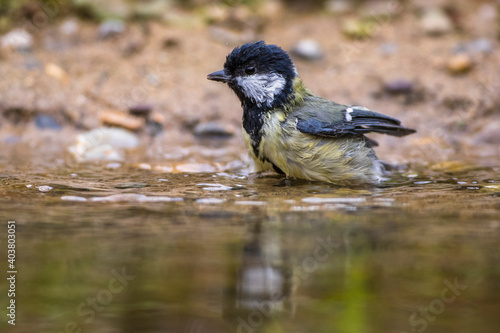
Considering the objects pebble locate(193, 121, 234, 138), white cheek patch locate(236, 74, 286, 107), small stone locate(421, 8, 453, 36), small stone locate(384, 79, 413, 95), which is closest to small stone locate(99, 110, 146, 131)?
pebble locate(193, 121, 234, 138)

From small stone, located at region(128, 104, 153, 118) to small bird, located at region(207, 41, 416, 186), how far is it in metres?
1.92

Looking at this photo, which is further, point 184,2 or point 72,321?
point 184,2

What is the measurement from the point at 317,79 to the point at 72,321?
5.55m

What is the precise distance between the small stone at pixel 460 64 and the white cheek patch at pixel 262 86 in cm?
308

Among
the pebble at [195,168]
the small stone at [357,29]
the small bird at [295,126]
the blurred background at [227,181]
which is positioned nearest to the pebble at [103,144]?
the blurred background at [227,181]

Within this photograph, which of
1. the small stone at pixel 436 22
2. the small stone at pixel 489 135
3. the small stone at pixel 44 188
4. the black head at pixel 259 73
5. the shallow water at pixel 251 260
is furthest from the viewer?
the small stone at pixel 436 22

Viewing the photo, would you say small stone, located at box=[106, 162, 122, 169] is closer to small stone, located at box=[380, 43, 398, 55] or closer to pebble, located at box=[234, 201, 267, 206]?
pebble, located at box=[234, 201, 267, 206]

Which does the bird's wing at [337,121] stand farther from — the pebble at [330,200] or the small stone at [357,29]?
the small stone at [357,29]

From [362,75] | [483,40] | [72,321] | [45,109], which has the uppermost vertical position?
[483,40]

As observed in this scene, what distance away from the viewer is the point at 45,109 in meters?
6.42

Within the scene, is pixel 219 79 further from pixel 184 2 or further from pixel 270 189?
pixel 184 2

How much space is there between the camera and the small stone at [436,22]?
753 cm

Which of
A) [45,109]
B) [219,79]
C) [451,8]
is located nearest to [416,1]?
[451,8]

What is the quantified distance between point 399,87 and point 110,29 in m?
3.57
